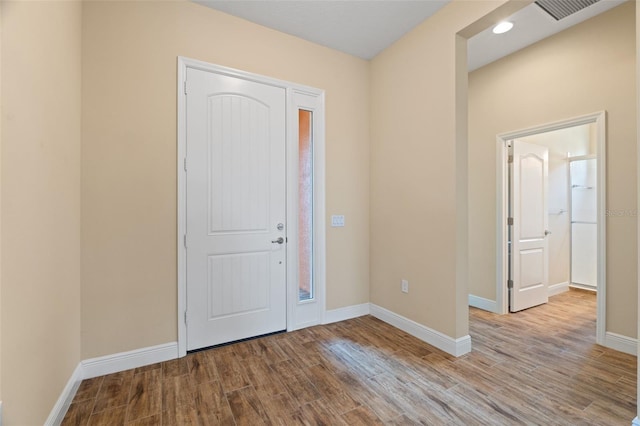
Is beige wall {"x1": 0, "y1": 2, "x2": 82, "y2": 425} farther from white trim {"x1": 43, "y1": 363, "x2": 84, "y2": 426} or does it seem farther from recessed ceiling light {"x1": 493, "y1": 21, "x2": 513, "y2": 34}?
recessed ceiling light {"x1": 493, "y1": 21, "x2": 513, "y2": 34}

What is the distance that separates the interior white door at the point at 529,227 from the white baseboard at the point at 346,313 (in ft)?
5.66

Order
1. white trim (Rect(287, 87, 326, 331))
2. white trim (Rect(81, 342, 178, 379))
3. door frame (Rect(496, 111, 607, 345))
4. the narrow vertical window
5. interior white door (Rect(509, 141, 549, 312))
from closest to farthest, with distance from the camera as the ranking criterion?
white trim (Rect(81, 342, 178, 379)) < door frame (Rect(496, 111, 607, 345)) < white trim (Rect(287, 87, 326, 331)) < the narrow vertical window < interior white door (Rect(509, 141, 549, 312))

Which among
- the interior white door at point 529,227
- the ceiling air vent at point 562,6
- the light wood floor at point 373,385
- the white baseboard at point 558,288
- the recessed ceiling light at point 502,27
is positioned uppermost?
the recessed ceiling light at point 502,27

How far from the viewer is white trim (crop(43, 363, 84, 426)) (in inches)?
61.5

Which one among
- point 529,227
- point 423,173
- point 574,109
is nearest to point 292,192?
point 423,173

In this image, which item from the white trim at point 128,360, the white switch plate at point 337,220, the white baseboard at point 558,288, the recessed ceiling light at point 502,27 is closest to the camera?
the white trim at point 128,360

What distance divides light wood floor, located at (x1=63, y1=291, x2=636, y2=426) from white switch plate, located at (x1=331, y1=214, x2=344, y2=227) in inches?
44.3

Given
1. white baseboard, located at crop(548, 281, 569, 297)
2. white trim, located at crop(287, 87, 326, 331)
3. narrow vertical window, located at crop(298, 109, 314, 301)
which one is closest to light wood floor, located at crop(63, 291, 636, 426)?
white trim, located at crop(287, 87, 326, 331)

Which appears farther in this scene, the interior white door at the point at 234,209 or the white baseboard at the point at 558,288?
the white baseboard at the point at 558,288

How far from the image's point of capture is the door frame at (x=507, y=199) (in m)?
2.54

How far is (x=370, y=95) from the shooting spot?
3.36m

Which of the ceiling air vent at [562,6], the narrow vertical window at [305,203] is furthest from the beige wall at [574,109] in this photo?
the narrow vertical window at [305,203]

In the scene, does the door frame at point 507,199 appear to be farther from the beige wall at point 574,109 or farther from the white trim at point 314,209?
the white trim at point 314,209

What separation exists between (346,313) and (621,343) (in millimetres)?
2372
